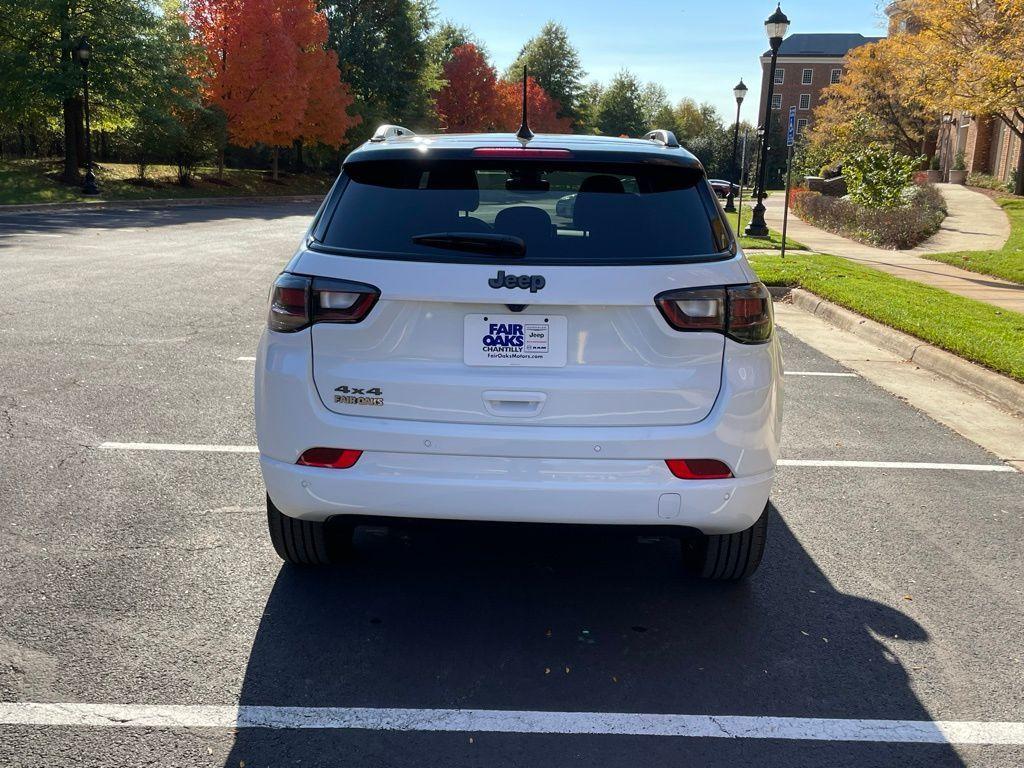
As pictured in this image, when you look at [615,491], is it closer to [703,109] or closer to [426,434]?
[426,434]

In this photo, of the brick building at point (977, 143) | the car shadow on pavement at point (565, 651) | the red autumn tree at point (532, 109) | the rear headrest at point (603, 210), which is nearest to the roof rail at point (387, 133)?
the rear headrest at point (603, 210)

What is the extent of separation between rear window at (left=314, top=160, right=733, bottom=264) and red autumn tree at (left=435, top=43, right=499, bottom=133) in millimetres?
78862

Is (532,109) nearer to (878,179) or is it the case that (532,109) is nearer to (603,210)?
(878,179)

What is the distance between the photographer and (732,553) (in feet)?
13.1

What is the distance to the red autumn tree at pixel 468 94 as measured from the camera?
80000 mm

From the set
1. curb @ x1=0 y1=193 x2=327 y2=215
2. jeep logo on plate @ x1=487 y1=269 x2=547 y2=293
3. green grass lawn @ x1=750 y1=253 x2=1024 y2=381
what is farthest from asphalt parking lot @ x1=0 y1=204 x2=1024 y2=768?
curb @ x1=0 y1=193 x2=327 y2=215

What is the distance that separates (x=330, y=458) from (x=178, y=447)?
274cm

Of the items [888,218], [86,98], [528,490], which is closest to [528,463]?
[528,490]

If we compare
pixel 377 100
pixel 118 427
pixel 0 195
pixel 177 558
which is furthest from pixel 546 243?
pixel 377 100

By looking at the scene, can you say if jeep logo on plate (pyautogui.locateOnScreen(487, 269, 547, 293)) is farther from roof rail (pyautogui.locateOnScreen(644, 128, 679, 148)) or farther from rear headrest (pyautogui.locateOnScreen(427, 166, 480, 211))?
roof rail (pyautogui.locateOnScreen(644, 128, 679, 148))

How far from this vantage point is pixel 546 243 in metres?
3.49

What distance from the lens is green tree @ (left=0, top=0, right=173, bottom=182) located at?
113 feet

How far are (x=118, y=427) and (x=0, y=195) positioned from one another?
27.7m

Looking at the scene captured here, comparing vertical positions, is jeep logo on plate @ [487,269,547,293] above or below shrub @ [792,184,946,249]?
above
